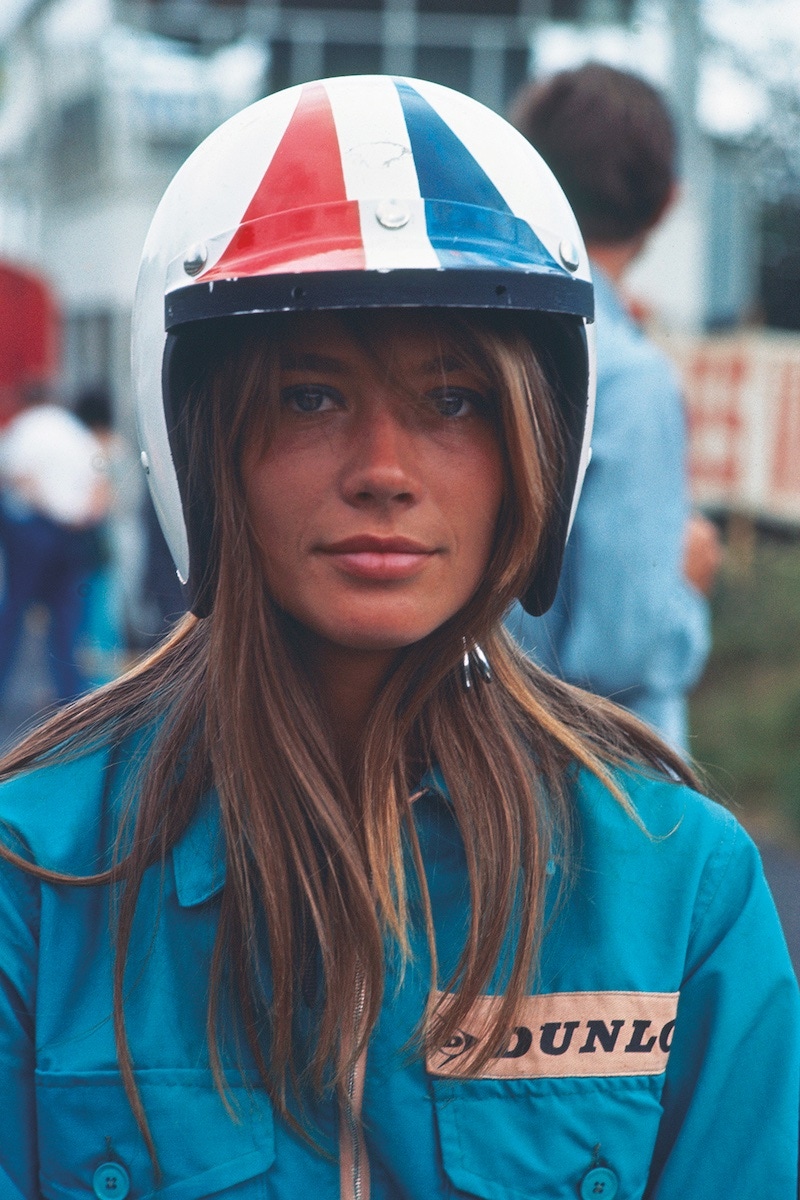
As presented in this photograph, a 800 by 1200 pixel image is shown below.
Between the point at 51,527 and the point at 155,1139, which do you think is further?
the point at 51,527

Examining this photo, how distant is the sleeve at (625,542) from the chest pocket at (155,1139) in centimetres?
138

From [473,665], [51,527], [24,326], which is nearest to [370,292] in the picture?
[473,665]

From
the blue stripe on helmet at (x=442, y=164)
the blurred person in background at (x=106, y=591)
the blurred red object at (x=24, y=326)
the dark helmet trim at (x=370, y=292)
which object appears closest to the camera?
the dark helmet trim at (x=370, y=292)

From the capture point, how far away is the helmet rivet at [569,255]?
193 cm

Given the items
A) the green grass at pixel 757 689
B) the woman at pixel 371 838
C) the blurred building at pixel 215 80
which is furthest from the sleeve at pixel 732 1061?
the blurred building at pixel 215 80

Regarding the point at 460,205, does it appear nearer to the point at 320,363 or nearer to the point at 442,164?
the point at 442,164

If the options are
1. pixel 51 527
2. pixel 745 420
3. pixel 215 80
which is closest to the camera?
pixel 51 527

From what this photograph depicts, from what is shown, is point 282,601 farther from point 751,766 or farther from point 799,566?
point 799,566

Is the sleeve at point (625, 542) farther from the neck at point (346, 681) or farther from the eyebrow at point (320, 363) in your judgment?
the eyebrow at point (320, 363)

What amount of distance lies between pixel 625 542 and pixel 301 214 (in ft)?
4.58

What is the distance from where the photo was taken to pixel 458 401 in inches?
72.1

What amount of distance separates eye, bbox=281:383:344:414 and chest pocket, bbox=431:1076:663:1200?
2.58ft

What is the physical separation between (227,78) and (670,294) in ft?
21.0

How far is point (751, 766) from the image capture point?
8.23 meters
